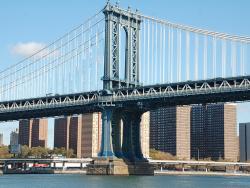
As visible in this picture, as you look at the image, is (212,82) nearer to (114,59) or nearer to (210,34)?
(210,34)

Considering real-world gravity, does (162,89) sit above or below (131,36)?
below

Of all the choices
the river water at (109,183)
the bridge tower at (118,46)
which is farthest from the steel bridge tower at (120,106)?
the river water at (109,183)

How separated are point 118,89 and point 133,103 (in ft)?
11.2

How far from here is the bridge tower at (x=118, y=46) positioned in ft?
366

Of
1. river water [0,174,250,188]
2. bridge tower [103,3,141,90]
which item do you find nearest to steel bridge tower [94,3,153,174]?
bridge tower [103,3,141,90]

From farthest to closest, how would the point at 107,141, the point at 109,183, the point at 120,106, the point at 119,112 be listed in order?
the point at 119,112 → the point at 120,106 → the point at 107,141 → the point at 109,183

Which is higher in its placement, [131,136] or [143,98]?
[143,98]

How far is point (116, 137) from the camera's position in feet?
367

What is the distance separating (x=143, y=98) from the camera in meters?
109

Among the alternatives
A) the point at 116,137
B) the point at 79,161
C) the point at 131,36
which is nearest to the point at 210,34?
the point at 131,36

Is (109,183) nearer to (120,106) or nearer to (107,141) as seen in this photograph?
(107,141)

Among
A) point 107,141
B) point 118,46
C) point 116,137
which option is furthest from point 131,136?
point 118,46

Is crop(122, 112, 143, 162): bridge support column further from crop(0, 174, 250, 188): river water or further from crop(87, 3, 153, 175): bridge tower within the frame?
crop(0, 174, 250, 188): river water

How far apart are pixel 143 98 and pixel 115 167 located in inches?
474
